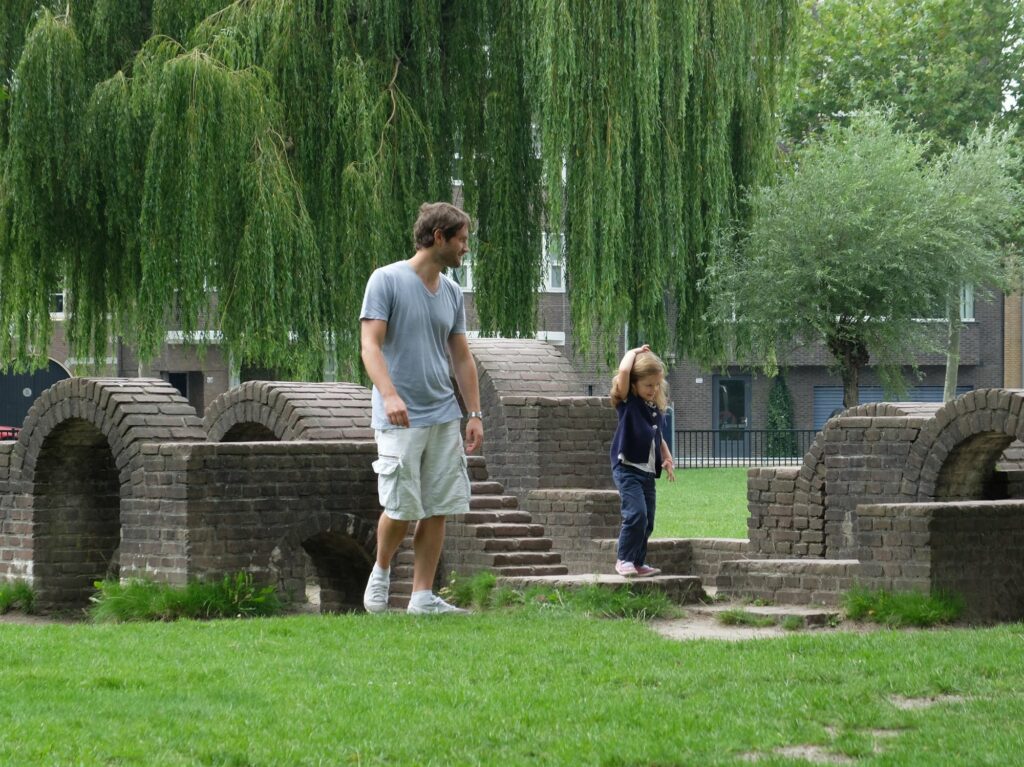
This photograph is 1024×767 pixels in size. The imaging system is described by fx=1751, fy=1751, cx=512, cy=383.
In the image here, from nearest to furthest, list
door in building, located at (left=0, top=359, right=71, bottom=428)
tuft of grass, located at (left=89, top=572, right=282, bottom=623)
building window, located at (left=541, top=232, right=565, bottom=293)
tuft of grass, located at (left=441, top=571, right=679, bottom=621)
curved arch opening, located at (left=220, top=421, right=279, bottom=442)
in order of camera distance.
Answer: tuft of grass, located at (left=441, top=571, right=679, bottom=621) < tuft of grass, located at (left=89, top=572, right=282, bottom=623) < curved arch opening, located at (left=220, top=421, right=279, bottom=442) < building window, located at (left=541, top=232, right=565, bottom=293) < door in building, located at (left=0, top=359, right=71, bottom=428)

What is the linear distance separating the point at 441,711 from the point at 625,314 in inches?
612

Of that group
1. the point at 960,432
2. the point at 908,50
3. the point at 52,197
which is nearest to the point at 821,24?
the point at 908,50

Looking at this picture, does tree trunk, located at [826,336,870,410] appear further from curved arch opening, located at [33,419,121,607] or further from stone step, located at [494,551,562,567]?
stone step, located at [494,551,562,567]

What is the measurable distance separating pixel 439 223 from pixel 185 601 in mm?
2857

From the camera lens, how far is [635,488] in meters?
10.3

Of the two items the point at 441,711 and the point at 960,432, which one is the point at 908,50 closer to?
the point at 960,432

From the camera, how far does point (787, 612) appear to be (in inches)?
375

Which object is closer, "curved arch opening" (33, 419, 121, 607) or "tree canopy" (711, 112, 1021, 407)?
"curved arch opening" (33, 419, 121, 607)

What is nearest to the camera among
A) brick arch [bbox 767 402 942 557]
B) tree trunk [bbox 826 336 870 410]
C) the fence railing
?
brick arch [bbox 767 402 942 557]

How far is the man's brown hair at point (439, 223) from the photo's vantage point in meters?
8.63

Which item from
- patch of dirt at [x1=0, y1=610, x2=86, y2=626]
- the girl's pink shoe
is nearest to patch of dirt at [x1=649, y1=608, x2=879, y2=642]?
the girl's pink shoe

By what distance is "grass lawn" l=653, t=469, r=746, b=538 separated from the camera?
64.2ft

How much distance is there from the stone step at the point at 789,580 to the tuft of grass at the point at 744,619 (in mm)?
731

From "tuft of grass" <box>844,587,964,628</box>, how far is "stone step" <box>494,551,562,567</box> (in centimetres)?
210
